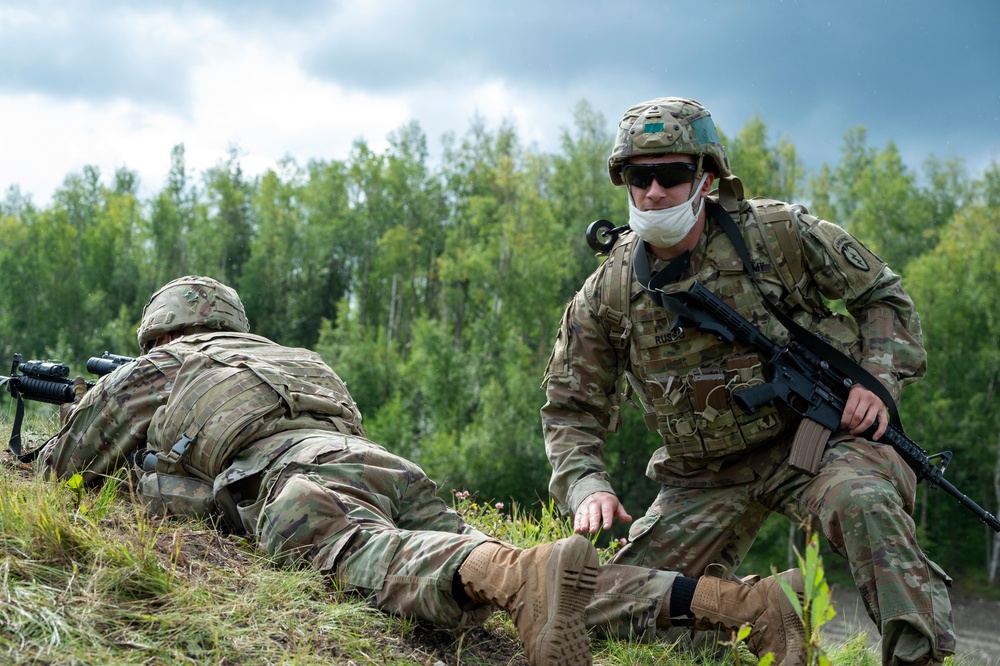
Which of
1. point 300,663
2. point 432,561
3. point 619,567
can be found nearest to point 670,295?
point 619,567

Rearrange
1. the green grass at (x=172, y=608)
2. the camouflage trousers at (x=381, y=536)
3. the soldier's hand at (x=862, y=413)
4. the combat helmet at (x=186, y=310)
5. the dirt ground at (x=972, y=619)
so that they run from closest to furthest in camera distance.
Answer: the green grass at (x=172, y=608) → the camouflage trousers at (x=381, y=536) → the soldier's hand at (x=862, y=413) → the combat helmet at (x=186, y=310) → the dirt ground at (x=972, y=619)

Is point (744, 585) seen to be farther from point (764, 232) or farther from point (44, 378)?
point (44, 378)

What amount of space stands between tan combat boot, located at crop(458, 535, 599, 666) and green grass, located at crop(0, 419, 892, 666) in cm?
38

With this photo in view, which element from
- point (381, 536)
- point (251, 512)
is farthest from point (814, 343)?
point (251, 512)

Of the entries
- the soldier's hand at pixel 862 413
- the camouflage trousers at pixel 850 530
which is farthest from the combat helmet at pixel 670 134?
the camouflage trousers at pixel 850 530

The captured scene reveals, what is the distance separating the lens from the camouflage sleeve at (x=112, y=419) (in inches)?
197

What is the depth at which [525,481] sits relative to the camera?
114 ft

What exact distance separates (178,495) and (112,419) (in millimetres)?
635

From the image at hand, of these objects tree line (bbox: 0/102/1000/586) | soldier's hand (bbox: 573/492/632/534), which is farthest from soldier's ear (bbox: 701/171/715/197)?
tree line (bbox: 0/102/1000/586)

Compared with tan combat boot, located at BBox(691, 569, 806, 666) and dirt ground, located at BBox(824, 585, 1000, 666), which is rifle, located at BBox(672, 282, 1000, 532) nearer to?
tan combat boot, located at BBox(691, 569, 806, 666)

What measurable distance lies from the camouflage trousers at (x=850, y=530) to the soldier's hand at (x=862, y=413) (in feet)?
0.22

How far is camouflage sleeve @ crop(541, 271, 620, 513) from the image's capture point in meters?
4.94

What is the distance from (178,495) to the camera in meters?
4.74

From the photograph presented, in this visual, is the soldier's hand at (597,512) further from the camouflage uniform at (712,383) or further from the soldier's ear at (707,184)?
the soldier's ear at (707,184)
